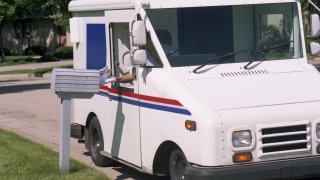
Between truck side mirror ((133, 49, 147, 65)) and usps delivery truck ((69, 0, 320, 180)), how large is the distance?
0.01m

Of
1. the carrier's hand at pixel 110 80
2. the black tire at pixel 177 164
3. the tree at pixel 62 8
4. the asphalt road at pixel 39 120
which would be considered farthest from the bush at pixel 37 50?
the black tire at pixel 177 164

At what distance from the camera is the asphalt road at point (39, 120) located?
9.85 metres

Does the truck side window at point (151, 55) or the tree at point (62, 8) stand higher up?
the tree at point (62, 8)

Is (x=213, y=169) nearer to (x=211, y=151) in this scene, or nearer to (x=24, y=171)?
(x=211, y=151)

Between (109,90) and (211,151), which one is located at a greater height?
(109,90)

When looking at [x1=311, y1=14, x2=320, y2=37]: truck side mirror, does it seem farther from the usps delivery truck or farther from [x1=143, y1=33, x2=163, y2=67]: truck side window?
[x1=143, y1=33, x2=163, y2=67]: truck side window

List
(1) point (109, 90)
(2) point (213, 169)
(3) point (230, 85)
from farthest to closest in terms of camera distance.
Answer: (1) point (109, 90) < (3) point (230, 85) < (2) point (213, 169)

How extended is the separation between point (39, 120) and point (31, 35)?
5314cm

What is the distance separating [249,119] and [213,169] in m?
0.61

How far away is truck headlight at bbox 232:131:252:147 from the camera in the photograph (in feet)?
22.4

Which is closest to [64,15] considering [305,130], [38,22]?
[38,22]

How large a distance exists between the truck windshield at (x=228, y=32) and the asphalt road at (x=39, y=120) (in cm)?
194

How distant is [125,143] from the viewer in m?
8.62

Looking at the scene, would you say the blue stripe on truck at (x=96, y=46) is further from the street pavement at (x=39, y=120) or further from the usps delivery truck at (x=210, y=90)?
the street pavement at (x=39, y=120)
